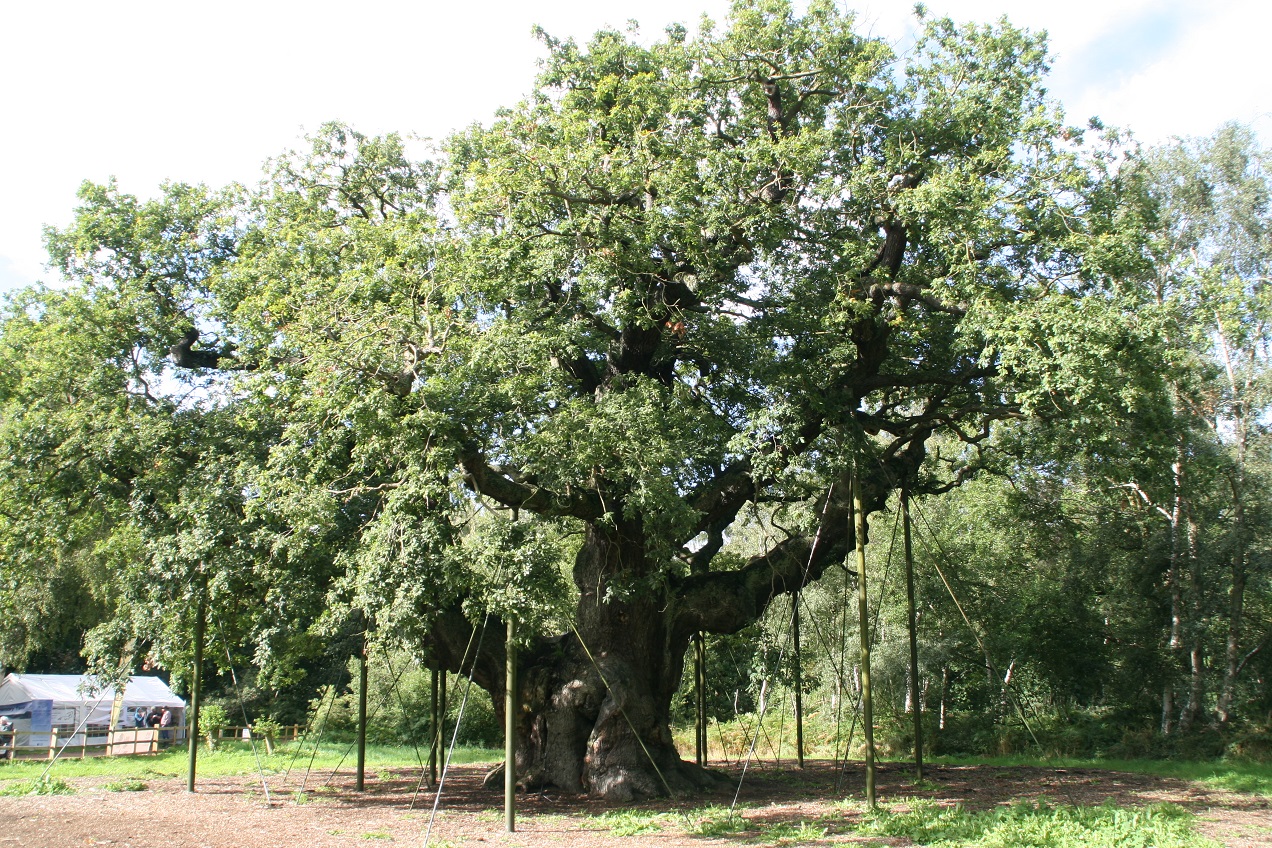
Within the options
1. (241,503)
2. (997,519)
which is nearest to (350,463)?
(241,503)

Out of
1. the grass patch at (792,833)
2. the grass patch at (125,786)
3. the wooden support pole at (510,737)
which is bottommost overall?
the grass patch at (125,786)

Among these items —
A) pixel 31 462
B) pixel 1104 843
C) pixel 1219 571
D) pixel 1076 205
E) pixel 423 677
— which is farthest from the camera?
pixel 423 677

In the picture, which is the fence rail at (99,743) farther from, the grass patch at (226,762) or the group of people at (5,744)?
the grass patch at (226,762)

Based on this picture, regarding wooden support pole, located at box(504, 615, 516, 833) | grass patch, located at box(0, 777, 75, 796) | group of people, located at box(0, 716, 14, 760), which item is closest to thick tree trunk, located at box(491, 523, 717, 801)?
wooden support pole, located at box(504, 615, 516, 833)

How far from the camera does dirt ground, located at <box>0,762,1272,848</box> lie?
31.1ft

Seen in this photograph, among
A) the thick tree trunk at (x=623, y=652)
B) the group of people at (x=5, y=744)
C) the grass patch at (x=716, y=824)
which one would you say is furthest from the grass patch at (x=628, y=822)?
the group of people at (x=5, y=744)

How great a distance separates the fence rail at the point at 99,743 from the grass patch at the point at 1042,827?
15.3m

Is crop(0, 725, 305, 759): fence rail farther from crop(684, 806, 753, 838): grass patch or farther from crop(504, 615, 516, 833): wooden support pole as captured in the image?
crop(684, 806, 753, 838): grass patch

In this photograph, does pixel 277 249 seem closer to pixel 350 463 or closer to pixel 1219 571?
pixel 350 463

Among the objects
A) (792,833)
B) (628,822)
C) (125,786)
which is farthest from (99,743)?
(792,833)

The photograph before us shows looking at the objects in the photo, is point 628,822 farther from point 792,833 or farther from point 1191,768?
point 1191,768

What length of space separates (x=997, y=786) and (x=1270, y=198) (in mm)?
16684

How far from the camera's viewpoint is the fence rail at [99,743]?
21.2 meters

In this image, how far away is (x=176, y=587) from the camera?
13.3m
